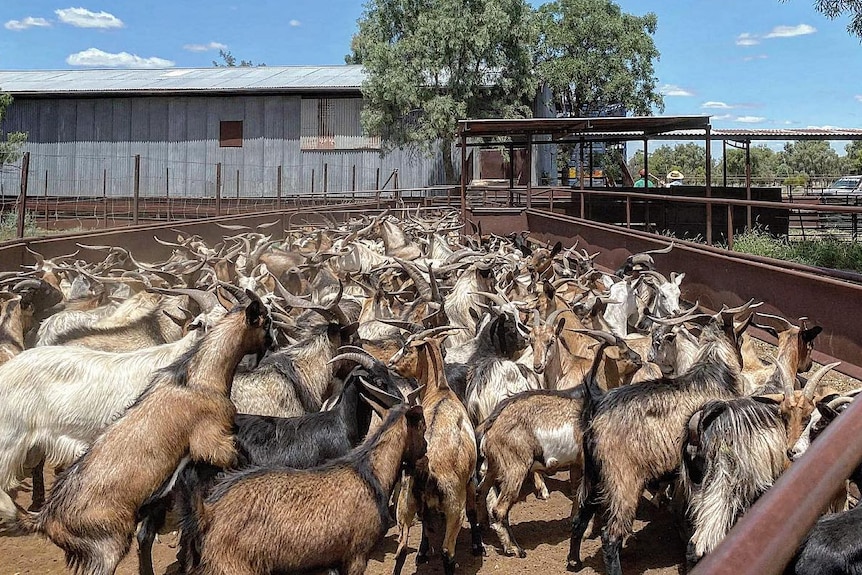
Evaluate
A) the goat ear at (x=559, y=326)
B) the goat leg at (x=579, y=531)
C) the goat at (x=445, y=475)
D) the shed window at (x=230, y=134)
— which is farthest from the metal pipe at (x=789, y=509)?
the shed window at (x=230, y=134)

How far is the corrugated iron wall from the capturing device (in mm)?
29531

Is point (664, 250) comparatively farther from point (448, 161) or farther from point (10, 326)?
point (448, 161)

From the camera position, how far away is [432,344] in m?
4.84

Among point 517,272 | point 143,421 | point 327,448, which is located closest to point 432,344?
point 327,448

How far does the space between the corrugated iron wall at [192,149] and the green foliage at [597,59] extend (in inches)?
369

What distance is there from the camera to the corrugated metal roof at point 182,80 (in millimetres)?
30328

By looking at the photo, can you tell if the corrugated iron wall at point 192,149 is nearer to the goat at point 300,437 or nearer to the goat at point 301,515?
the goat at point 300,437

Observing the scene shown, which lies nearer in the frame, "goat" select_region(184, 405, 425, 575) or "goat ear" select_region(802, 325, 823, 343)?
"goat" select_region(184, 405, 425, 575)

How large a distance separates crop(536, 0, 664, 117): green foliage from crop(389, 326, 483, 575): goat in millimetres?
32550

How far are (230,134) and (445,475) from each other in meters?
27.7

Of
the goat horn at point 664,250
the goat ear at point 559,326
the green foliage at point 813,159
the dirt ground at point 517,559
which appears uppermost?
the green foliage at point 813,159

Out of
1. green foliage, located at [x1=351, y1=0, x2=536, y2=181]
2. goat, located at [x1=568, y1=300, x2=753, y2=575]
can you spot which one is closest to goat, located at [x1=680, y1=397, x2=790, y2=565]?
goat, located at [x1=568, y1=300, x2=753, y2=575]

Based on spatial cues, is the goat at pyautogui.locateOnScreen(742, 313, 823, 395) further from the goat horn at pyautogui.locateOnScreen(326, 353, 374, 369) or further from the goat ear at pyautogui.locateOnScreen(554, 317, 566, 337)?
the goat horn at pyautogui.locateOnScreen(326, 353, 374, 369)

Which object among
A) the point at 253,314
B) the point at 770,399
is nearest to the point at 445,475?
the point at 253,314
